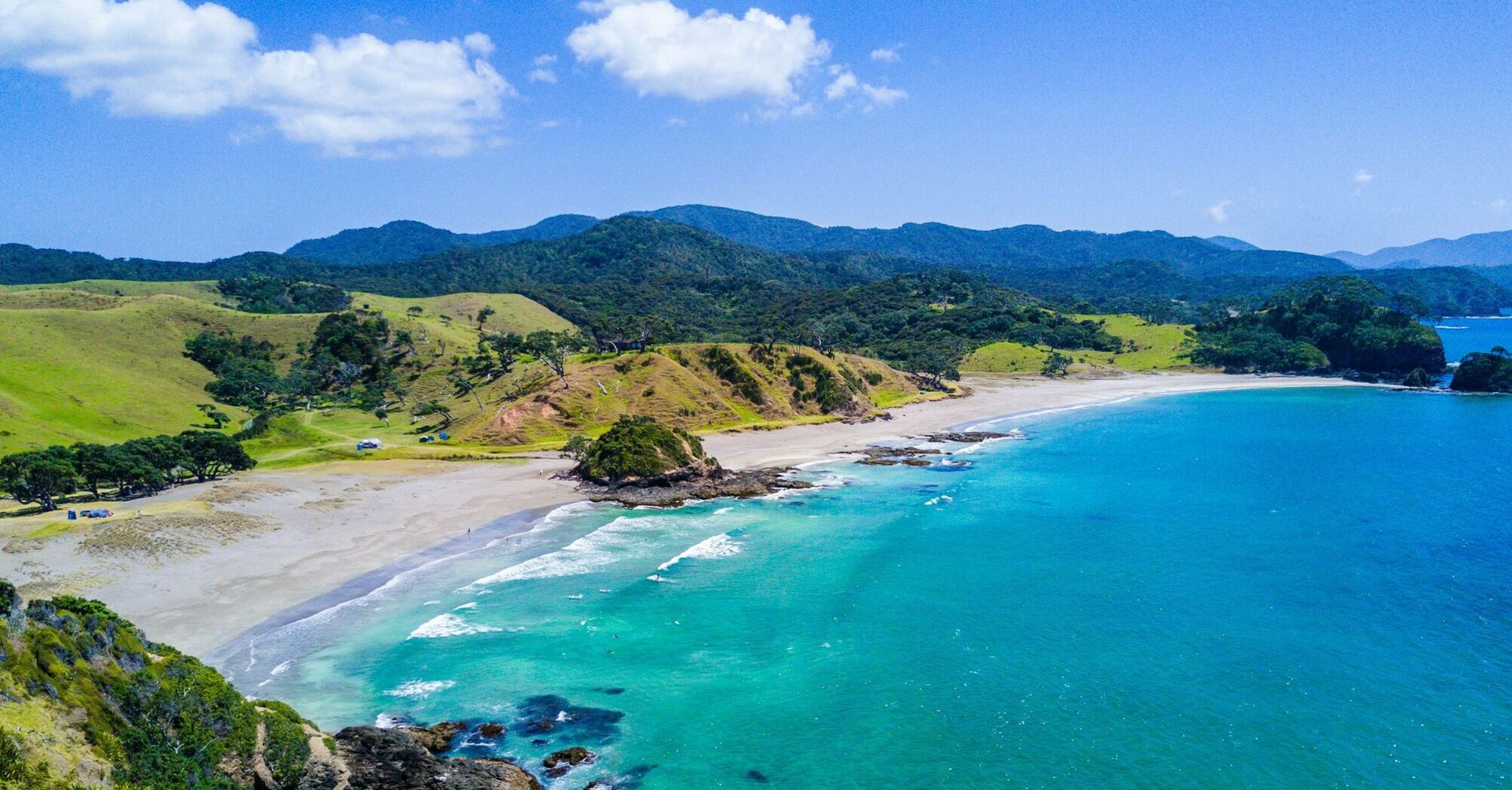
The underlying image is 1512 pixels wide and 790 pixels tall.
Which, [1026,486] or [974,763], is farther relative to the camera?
[1026,486]

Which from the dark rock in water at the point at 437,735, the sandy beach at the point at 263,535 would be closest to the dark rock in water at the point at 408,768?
the dark rock in water at the point at 437,735

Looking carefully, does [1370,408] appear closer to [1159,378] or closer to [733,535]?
[1159,378]

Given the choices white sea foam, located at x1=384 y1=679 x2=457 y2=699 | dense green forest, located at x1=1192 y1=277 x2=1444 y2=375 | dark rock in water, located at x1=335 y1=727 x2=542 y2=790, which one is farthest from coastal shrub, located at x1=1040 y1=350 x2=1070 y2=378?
dark rock in water, located at x1=335 y1=727 x2=542 y2=790

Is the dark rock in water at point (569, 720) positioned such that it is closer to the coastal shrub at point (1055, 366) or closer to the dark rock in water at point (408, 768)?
the dark rock in water at point (408, 768)

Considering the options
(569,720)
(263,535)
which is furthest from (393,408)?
(569,720)

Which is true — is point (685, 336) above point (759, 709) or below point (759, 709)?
above

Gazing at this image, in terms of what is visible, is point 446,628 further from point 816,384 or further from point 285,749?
point 816,384

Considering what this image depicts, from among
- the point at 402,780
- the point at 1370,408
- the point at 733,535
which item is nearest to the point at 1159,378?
the point at 1370,408
